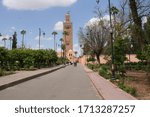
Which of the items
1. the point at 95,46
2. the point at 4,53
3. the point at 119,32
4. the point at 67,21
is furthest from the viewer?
the point at 67,21

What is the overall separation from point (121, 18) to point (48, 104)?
3849 centimetres

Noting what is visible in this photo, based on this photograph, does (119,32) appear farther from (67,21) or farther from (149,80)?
(67,21)

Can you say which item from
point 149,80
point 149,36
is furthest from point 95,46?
point 149,80

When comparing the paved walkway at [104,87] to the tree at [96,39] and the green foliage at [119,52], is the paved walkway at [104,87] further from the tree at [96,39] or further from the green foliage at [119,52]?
the tree at [96,39]

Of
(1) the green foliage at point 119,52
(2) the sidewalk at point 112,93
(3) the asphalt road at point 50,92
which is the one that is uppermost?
(1) the green foliage at point 119,52

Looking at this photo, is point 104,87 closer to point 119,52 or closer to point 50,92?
point 50,92

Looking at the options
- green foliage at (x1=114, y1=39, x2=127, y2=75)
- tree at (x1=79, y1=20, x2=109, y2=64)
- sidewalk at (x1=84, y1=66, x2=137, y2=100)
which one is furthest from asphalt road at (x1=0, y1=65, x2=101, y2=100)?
tree at (x1=79, y1=20, x2=109, y2=64)

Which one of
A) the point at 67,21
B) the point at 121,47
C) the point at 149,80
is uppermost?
the point at 67,21

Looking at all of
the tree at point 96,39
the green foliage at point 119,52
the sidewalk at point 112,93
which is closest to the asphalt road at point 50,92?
the sidewalk at point 112,93

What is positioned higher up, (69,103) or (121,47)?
(121,47)

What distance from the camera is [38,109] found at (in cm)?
985

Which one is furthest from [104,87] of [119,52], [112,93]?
[119,52]

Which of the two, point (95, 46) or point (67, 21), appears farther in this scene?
point (67, 21)

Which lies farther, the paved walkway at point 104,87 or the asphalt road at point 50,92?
the asphalt road at point 50,92
